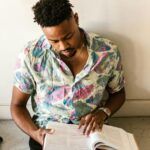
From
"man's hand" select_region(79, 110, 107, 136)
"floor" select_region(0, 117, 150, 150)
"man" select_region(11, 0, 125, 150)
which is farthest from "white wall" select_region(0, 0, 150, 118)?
"man's hand" select_region(79, 110, 107, 136)

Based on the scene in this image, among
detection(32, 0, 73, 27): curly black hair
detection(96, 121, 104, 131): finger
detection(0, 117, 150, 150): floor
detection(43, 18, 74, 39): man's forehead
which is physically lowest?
detection(0, 117, 150, 150): floor

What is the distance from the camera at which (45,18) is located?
3.69 feet

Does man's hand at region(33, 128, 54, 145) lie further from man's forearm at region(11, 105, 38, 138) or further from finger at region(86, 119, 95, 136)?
finger at region(86, 119, 95, 136)

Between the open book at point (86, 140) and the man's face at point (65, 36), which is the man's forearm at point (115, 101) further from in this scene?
the man's face at point (65, 36)

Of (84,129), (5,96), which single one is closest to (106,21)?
(84,129)

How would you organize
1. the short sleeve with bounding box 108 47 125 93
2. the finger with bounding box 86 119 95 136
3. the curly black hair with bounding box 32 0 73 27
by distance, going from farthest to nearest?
the short sleeve with bounding box 108 47 125 93
the finger with bounding box 86 119 95 136
the curly black hair with bounding box 32 0 73 27

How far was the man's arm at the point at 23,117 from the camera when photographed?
1.30 metres

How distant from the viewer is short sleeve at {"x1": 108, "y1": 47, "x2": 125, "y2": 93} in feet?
4.53

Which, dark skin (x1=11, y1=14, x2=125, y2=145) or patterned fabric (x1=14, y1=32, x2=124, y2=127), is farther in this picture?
patterned fabric (x1=14, y1=32, x2=124, y2=127)

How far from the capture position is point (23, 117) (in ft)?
4.43

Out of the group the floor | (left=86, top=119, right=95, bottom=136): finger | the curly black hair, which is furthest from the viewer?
the floor

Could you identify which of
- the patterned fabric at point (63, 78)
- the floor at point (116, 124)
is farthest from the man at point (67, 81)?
the floor at point (116, 124)

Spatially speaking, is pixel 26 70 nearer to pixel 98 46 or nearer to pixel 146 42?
pixel 98 46

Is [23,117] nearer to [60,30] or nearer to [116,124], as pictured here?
[60,30]
